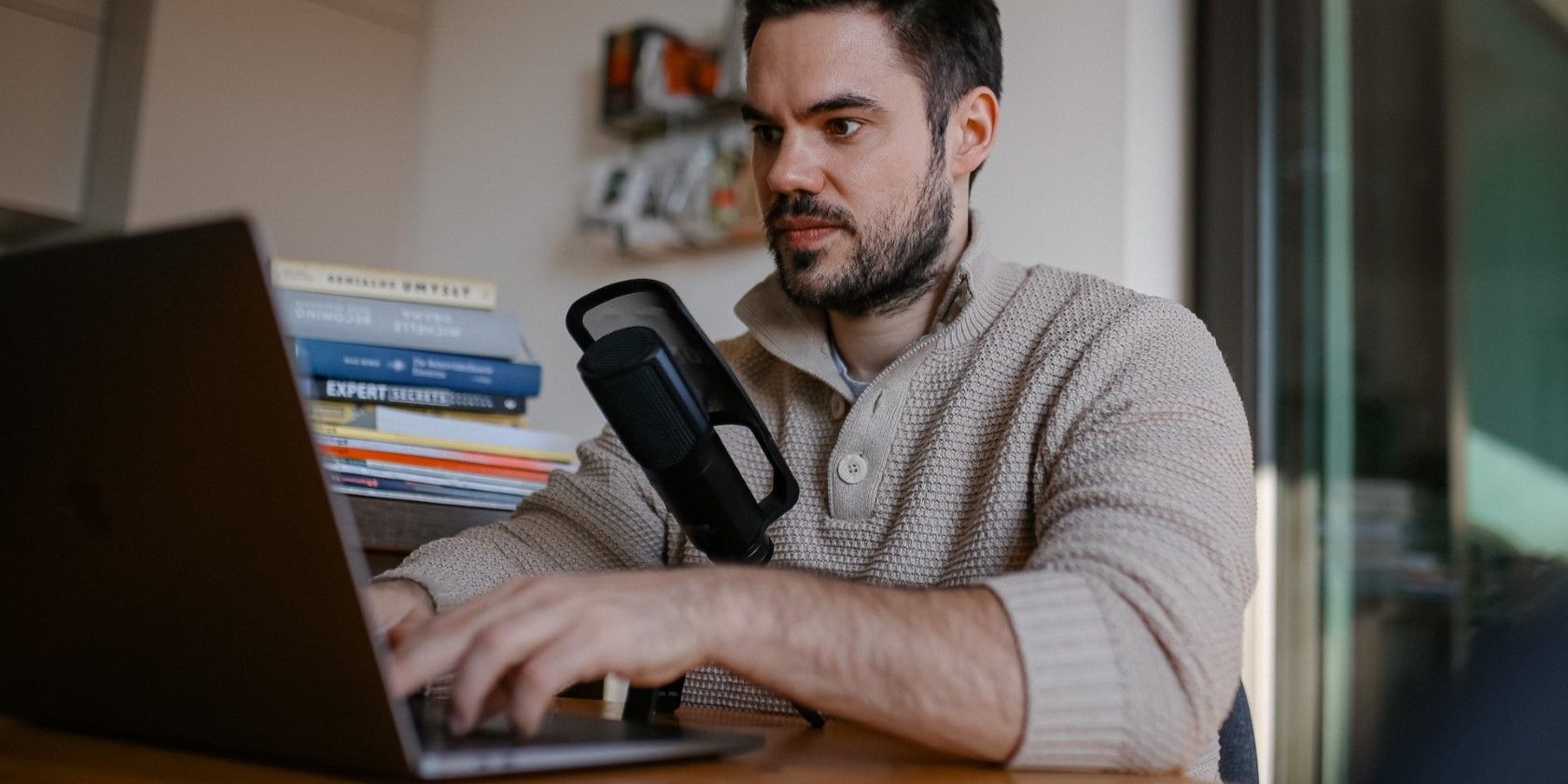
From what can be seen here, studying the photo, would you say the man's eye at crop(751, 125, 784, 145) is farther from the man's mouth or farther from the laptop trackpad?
the laptop trackpad

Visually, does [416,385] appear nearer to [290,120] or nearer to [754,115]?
[754,115]

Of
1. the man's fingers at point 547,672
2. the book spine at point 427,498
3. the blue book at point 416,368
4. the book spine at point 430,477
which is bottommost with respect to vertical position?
the man's fingers at point 547,672

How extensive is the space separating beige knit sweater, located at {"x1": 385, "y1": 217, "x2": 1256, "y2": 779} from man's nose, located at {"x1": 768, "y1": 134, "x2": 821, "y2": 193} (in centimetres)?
15

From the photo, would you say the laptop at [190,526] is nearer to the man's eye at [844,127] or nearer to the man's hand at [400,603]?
the man's hand at [400,603]

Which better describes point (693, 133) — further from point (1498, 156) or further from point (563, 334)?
point (1498, 156)

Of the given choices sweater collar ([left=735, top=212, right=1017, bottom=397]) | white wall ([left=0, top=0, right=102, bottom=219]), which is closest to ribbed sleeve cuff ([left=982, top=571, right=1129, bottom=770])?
sweater collar ([left=735, top=212, right=1017, bottom=397])

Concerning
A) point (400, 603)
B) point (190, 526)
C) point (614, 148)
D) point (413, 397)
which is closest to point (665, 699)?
point (400, 603)

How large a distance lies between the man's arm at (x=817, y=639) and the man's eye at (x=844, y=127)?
2.39 feet

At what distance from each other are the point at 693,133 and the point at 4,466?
203 centimetres

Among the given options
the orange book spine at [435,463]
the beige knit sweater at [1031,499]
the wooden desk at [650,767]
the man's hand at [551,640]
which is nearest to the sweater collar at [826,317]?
the beige knit sweater at [1031,499]

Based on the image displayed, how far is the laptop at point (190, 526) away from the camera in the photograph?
0.52 meters

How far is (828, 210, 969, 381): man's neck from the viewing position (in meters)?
1.43

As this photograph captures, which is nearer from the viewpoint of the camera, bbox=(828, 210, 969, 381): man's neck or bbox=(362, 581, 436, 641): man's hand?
bbox=(362, 581, 436, 641): man's hand

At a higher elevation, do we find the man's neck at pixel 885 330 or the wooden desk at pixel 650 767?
the man's neck at pixel 885 330
